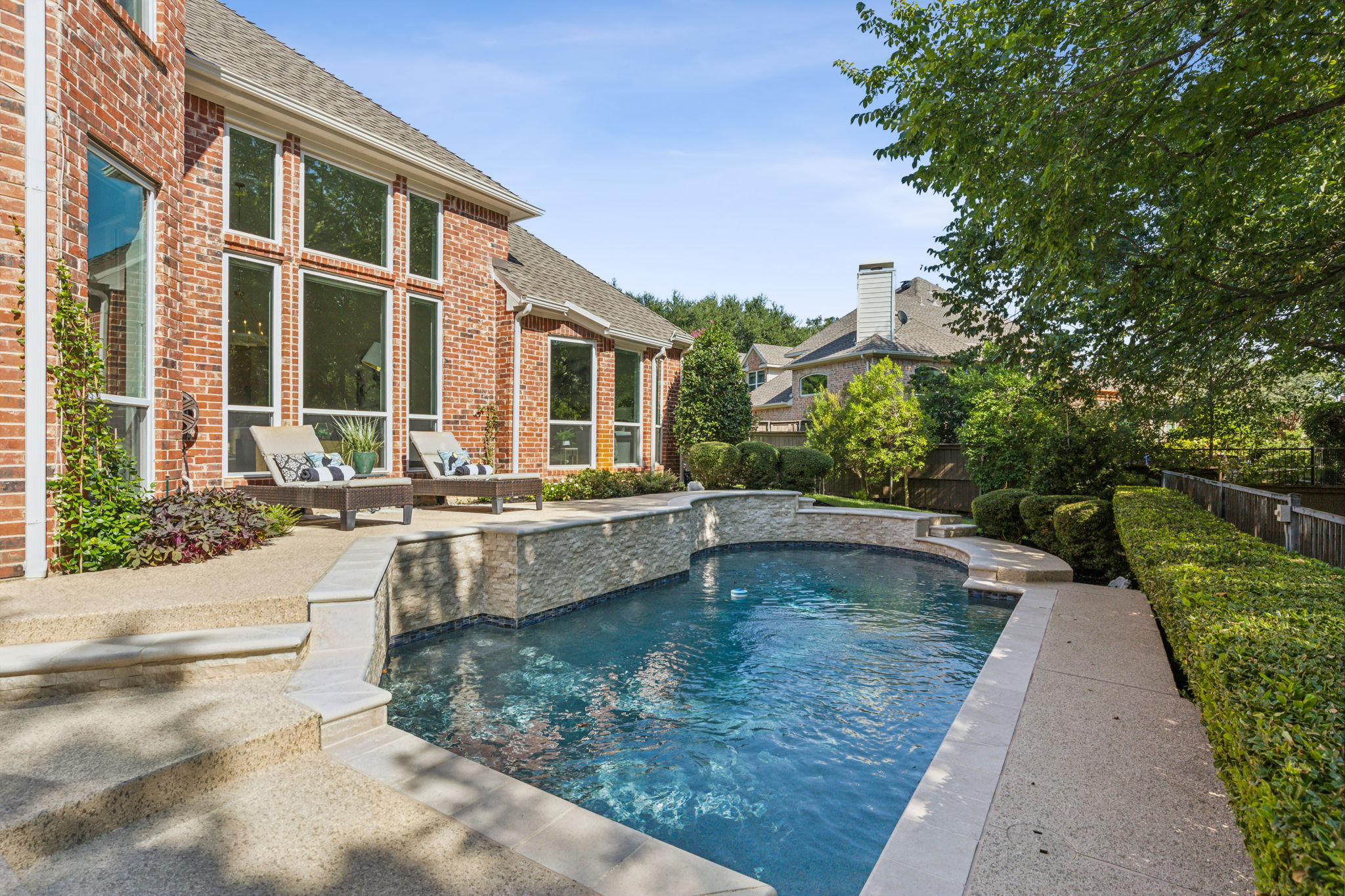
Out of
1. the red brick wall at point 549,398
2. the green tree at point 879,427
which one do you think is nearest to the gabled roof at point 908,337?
the green tree at point 879,427

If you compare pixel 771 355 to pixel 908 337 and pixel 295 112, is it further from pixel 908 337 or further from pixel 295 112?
pixel 295 112

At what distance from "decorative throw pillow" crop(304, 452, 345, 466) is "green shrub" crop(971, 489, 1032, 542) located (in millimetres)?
10615

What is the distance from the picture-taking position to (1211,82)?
18.1ft

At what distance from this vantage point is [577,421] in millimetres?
13117

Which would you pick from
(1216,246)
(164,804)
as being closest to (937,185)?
(1216,246)

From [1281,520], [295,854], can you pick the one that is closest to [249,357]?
[295,854]

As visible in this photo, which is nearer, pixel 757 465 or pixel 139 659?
pixel 139 659

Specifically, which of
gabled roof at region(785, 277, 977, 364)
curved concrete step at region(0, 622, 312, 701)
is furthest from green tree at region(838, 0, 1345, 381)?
gabled roof at region(785, 277, 977, 364)

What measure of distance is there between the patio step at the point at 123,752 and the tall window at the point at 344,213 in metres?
7.58

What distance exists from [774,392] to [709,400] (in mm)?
19010

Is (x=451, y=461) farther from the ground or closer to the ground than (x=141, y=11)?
closer to the ground

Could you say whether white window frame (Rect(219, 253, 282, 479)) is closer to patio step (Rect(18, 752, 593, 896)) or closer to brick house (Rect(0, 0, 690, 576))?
brick house (Rect(0, 0, 690, 576))

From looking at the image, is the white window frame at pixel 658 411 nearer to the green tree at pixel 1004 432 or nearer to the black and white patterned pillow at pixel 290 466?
the green tree at pixel 1004 432

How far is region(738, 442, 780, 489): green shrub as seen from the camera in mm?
14781
